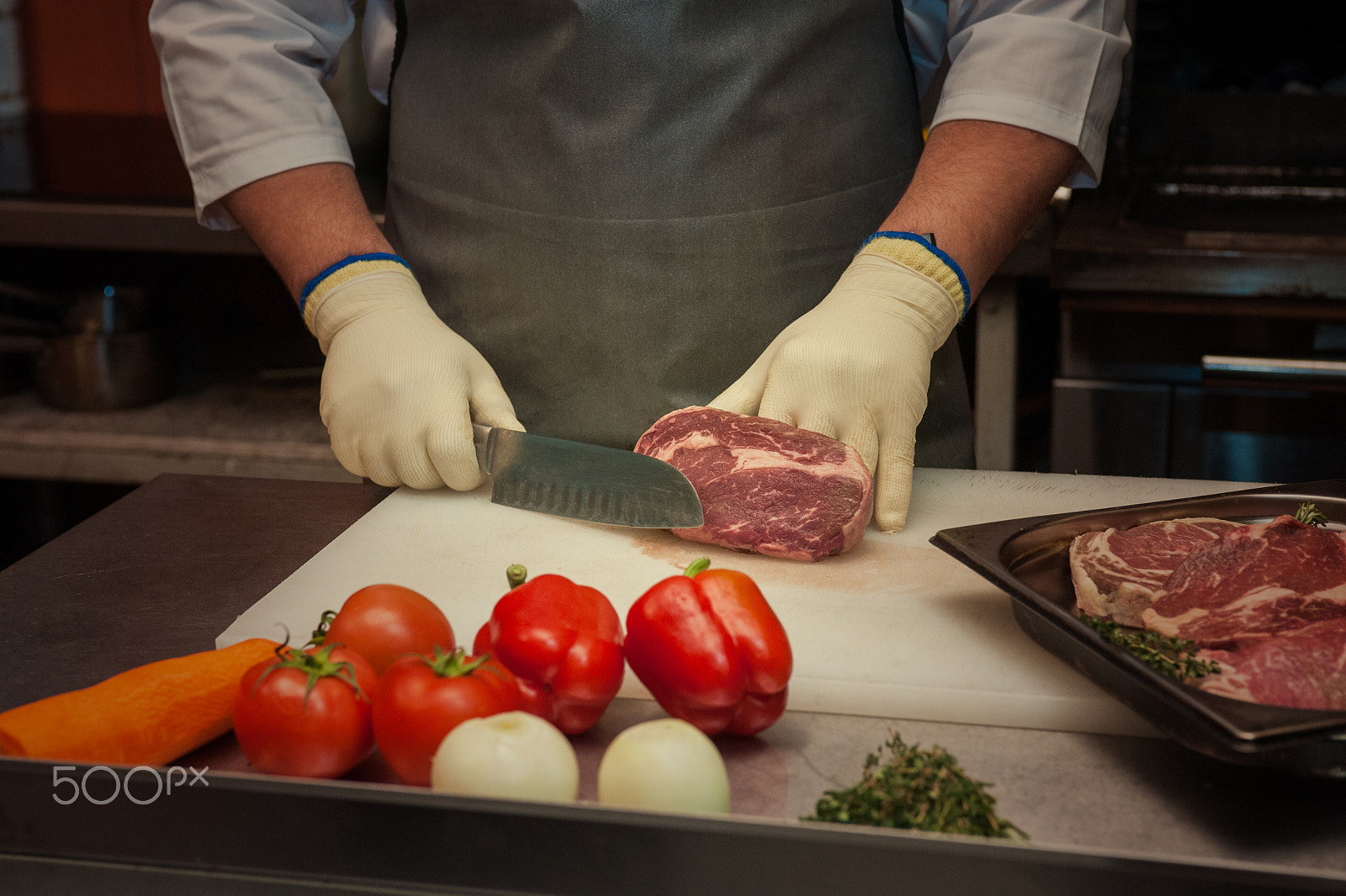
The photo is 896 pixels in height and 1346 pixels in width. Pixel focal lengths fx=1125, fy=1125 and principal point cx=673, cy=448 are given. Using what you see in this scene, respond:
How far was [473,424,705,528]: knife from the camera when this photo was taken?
1448 millimetres

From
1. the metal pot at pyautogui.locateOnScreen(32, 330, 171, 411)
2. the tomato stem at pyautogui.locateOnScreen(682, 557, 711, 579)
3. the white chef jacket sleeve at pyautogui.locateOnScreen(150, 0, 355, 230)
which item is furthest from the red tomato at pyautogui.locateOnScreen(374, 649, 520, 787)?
the metal pot at pyautogui.locateOnScreen(32, 330, 171, 411)

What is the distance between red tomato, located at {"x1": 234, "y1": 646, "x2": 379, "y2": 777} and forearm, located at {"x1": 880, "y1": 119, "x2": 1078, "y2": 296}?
111cm

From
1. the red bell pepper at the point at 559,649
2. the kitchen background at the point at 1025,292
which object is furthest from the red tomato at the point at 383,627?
the kitchen background at the point at 1025,292

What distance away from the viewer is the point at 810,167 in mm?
1792

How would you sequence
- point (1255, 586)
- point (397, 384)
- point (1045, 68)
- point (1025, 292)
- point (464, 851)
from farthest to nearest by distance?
point (1025, 292)
point (1045, 68)
point (397, 384)
point (1255, 586)
point (464, 851)

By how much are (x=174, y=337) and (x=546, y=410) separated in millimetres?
1865

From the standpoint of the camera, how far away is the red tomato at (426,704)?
846 mm

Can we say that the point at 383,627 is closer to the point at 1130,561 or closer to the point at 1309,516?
the point at 1130,561

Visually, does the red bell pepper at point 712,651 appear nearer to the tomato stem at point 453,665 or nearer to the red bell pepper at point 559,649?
Answer: the red bell pepper at point 559,649

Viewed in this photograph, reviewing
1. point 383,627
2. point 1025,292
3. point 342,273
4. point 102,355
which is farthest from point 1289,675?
point 102,355

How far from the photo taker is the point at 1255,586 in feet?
3.75

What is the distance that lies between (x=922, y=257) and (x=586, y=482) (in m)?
0.59

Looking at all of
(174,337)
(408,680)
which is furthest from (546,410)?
(174,337)

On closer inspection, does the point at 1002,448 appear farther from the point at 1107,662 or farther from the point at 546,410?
the point at 1107,662
